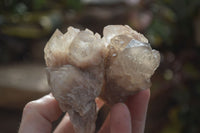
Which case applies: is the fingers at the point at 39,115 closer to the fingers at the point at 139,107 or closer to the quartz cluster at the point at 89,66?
the quartz cluster at the point at 89,66

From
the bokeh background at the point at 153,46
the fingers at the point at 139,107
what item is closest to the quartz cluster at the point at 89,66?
the fingers at the point at 139,107

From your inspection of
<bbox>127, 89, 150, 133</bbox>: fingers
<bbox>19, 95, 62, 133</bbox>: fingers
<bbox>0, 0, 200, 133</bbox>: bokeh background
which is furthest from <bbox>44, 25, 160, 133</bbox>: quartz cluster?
<bbox>0, 0, 200, 133</bbox>: bokeh background

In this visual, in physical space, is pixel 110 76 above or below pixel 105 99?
above

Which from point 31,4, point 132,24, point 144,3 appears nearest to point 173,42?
point 132,24

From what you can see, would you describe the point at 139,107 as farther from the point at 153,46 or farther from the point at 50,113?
the point at 153,46

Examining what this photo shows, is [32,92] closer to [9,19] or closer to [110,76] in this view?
[9,19]

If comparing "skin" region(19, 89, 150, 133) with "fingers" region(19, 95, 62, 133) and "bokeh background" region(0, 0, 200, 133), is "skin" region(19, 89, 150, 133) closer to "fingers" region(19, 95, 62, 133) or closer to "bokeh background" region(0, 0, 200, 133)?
"fingers" region(19, 95, 62, 133)
